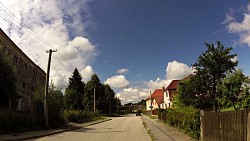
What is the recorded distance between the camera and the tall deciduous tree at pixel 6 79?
82.5ft

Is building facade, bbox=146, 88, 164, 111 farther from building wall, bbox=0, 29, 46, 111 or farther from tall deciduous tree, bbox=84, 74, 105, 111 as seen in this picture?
building wall, bbox=0, 29, 46, 111

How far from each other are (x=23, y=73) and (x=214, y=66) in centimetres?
2912

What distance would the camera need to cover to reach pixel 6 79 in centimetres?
2556

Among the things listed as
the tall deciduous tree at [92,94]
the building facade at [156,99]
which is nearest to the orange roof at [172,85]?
the building facade at [156,99]

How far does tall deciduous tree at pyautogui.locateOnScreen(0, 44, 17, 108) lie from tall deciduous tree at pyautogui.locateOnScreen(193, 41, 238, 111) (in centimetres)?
2095

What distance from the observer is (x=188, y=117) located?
16.2 m

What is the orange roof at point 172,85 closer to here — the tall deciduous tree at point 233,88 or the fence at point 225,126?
the tall deciduous tree at point 233,88

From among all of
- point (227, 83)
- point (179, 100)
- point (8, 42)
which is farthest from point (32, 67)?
point (227, 83)

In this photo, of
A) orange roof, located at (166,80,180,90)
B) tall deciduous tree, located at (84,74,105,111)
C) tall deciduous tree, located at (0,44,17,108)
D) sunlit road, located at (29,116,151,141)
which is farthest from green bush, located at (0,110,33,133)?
tall deciduous tree, located at (84,74,105,111)

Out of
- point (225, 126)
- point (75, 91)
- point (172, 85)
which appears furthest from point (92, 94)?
point (225, 126)

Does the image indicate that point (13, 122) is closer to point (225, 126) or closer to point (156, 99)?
point (225, 126)

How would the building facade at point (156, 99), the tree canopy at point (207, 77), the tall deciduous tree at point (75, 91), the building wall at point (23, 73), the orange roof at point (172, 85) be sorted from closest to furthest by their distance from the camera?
1. the tree canopy at point (207, 77)
2. the building wall at point (23, 73)
3. the orange roof at point (172, 85)
4. the tall deciduous tree at point (75, 91)
5. the building facade at point (156, 99)

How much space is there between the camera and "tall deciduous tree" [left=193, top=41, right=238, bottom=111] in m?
31.7

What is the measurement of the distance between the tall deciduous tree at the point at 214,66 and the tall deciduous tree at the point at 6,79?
2095 cm
